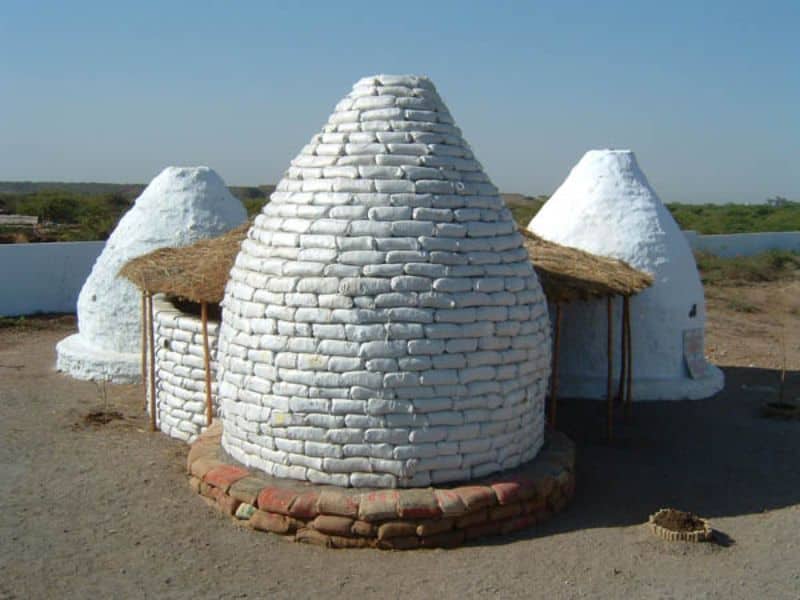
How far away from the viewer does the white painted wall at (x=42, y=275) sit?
16844 mm

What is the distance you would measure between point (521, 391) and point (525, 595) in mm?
1622

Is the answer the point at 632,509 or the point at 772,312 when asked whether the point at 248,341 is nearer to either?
the point at 632,509

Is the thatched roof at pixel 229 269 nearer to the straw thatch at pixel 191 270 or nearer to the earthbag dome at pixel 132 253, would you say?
the straw thatch at pixel 191 270

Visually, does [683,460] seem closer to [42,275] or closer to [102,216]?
[42,275]

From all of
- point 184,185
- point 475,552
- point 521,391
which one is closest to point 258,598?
point 475,552

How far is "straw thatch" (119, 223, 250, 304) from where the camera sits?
8.06 m

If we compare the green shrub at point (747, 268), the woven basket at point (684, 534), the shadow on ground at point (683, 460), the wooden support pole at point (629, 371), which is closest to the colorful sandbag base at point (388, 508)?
the shadow on ground at point (683, 460)

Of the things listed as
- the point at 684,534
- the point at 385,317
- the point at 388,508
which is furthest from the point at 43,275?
the point at 684,534

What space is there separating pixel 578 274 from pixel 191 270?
3977 mm

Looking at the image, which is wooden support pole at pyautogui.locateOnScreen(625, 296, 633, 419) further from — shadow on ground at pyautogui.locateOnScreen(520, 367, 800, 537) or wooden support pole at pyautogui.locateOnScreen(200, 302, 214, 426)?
wooden support pole at pyautogui.locateOnScreen(200, 302, 214, 426)

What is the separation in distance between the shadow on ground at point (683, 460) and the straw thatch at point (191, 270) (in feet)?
12.8

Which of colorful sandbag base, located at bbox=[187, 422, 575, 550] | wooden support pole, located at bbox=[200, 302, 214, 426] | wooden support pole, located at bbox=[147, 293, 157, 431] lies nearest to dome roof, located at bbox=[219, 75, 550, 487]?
colorful sandbag base, located at bbox=[187, 422, 575, 550]

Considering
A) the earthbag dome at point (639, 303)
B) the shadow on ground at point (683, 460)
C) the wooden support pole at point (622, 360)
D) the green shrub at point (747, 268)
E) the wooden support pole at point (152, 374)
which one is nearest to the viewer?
the shadow on ground at point (683, 460)

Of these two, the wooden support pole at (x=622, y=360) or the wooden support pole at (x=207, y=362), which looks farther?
the wooden support pole at (x=622, y=360)
